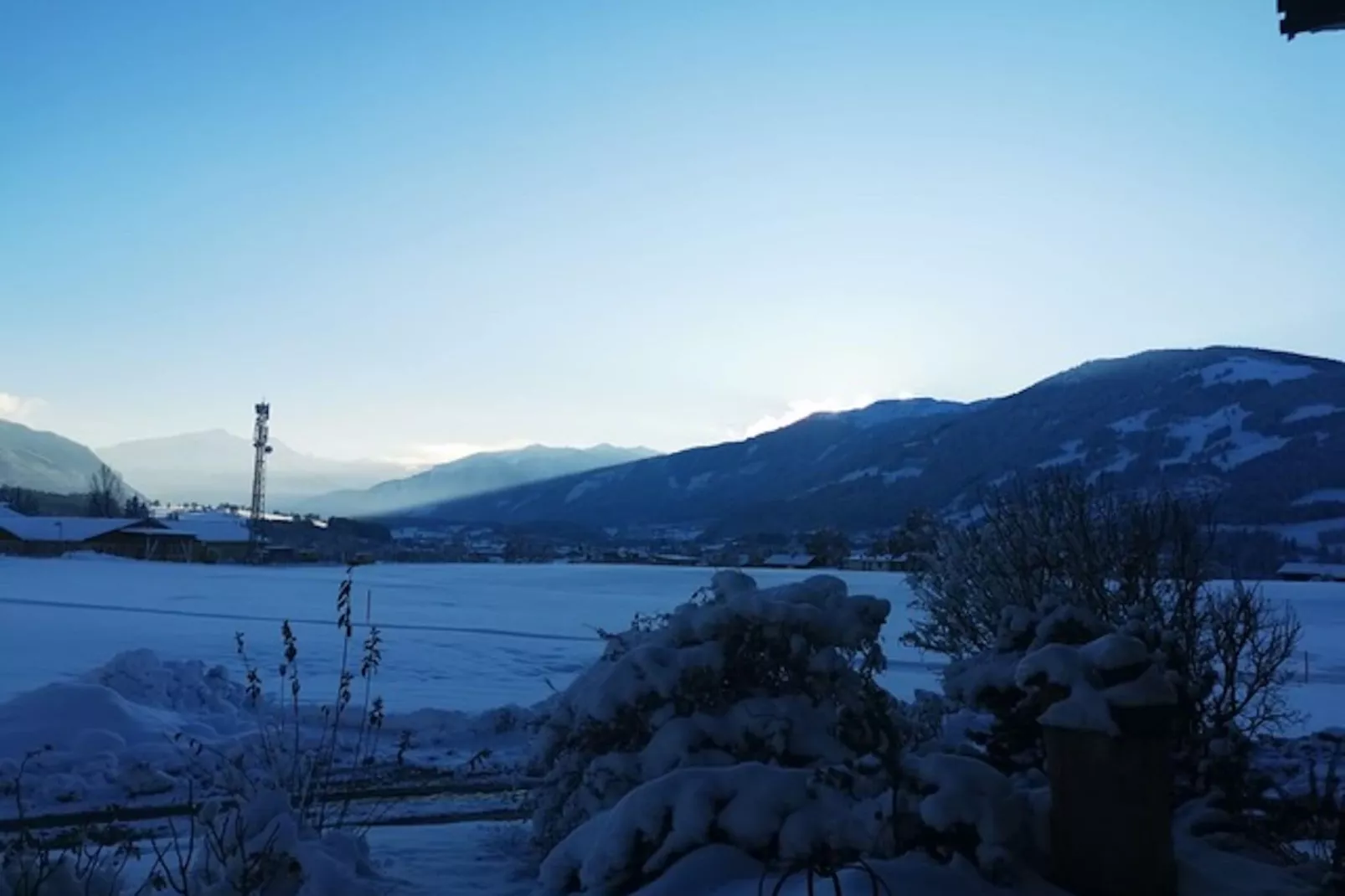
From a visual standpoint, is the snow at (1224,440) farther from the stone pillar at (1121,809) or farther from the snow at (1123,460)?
the stone pillar at (1121,809)

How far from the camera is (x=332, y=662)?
77.1ft

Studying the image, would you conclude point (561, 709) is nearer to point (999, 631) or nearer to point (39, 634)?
point (999, 631)

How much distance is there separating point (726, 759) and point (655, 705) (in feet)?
1.80

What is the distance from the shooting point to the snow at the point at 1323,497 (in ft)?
353

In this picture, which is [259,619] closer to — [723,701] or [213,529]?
[723,701]

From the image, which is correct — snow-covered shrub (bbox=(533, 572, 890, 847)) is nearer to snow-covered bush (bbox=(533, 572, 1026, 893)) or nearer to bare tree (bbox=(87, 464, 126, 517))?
snow-covered bush (bbox=(533, 572, 1026, 893))

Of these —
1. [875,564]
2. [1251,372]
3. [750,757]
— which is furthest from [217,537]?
[1251,372]

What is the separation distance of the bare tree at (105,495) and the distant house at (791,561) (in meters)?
88.3

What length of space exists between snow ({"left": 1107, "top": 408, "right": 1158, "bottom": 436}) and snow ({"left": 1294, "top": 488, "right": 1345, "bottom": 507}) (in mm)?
39297

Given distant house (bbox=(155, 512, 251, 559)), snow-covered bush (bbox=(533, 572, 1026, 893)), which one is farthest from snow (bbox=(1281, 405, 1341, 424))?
snow-covered bush (bbox=(533, 572, 1026, 893))

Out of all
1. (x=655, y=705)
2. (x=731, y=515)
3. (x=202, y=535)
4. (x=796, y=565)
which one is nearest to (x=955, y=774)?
(x=655, y=705)

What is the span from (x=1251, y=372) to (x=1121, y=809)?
587 ft

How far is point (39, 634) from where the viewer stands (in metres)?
27.1

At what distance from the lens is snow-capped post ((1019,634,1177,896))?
172 inches
